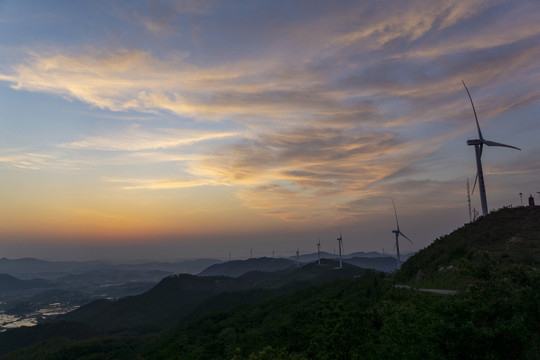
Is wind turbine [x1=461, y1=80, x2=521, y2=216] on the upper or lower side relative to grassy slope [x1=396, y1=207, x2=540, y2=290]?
upper

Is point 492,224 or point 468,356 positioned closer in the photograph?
point 468,356

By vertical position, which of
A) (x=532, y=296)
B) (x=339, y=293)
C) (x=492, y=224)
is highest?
(x=492, y=224)

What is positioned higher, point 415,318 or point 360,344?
point 415,318

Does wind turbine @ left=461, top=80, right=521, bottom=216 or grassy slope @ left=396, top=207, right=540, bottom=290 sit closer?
grassy slope @ left=396, top=207, right=540, bottom=290

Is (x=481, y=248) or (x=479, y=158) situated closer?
(x=481, y=248)

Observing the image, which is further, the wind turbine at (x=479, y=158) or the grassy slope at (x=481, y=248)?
the wind turbine at (x=479, y=158)

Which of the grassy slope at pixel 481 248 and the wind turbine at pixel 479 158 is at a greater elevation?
the wind turbine at pixel 479 158

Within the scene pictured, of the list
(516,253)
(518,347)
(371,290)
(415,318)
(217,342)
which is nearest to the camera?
(518,347)

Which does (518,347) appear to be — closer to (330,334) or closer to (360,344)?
(360,344)

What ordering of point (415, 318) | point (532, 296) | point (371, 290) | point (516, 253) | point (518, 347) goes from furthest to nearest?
point (371, 290), point (516, 253), point (415, 318), point (532, 296), point (518, 347)

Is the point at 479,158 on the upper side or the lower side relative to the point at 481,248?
upper

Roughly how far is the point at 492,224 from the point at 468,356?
286 feet

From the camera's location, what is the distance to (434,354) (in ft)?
105

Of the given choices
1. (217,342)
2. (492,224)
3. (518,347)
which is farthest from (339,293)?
(518,347)
